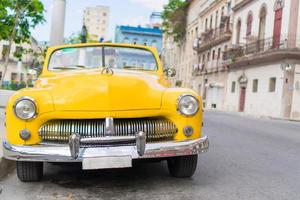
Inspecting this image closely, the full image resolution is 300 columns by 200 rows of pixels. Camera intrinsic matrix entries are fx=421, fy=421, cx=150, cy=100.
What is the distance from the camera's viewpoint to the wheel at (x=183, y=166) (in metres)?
4.68

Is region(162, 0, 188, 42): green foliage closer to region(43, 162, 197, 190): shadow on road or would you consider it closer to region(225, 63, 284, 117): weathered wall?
region(225, 63, 284, 117): weathered wall

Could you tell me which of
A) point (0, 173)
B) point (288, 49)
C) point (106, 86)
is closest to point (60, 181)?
point (0, 173)

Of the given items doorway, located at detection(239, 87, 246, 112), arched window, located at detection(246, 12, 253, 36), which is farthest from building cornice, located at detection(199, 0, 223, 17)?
doorway, located at detection(239, 87, 246, 112)

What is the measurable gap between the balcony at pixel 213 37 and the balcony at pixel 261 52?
2.32m

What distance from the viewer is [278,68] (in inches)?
1086

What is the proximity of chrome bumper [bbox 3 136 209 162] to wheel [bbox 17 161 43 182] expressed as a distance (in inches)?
12.8

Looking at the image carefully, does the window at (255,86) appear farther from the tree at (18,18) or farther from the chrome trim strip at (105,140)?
the chrome trim strip at (105,140)

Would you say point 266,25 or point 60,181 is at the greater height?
point 266,25

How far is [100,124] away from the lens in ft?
13.8

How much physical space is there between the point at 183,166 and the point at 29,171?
168cm

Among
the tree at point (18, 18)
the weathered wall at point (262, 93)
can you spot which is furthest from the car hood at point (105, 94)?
the weathered wall at point (262, 93)

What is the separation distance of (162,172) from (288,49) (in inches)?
892

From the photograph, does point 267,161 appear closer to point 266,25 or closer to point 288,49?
point 288,49

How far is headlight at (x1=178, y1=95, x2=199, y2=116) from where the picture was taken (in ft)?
14.3
